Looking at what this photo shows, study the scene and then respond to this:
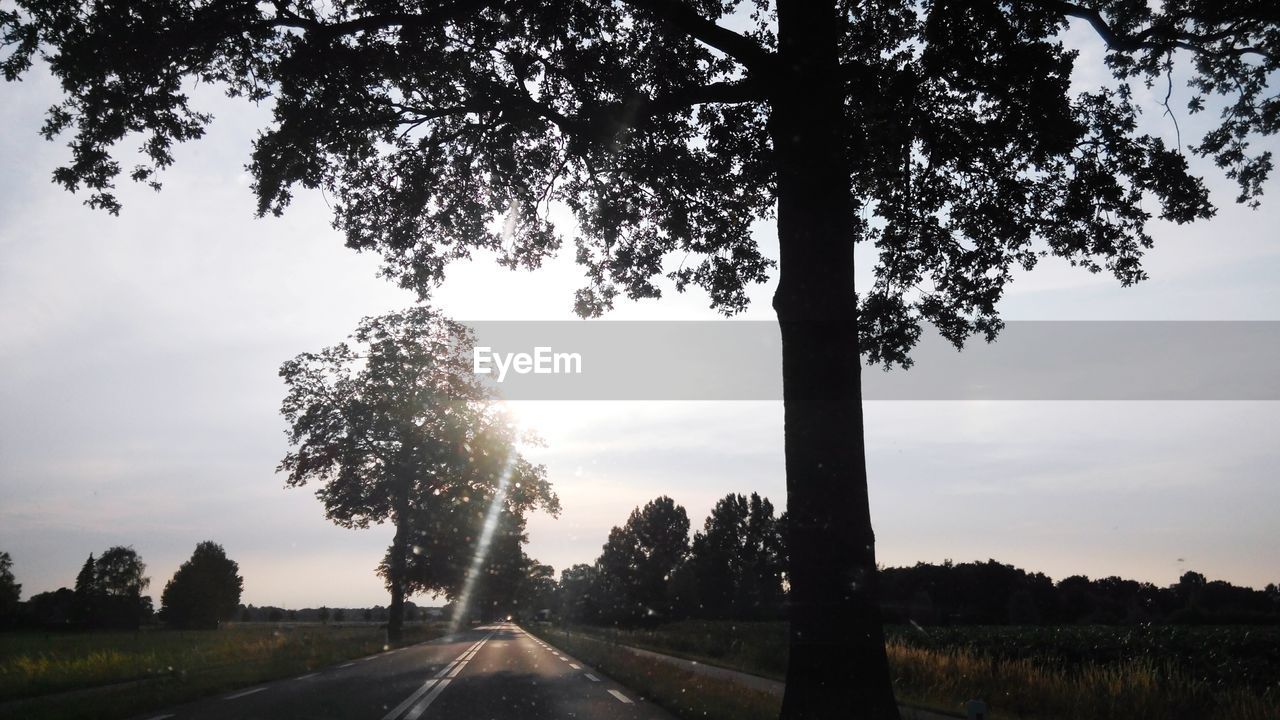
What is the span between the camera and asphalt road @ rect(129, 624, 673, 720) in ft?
32.6

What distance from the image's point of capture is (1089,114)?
33.5 ft

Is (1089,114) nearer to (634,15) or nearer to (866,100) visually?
(866,100)

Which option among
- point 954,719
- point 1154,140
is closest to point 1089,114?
point 1154,140

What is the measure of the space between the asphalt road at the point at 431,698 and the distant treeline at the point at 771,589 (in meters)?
49.6

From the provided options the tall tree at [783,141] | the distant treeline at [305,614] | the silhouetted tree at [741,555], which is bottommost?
the distant treeline at [305,614]

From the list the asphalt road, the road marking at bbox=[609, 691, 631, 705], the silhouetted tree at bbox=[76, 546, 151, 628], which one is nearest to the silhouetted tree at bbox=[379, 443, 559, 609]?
the asphalt road

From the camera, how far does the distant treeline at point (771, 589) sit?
6856cm

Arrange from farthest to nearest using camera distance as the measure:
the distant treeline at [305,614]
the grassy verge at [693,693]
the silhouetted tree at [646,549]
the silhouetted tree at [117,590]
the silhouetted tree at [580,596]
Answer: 1. the distant treeline at [305,614]
2. the silhouetted tree at [646,549]
3. the silhouetted tree at [580,596]
4. the silhouetted tree at [117,590]
5. the grassy verge at [693,693]

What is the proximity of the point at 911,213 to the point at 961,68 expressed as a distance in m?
2.49

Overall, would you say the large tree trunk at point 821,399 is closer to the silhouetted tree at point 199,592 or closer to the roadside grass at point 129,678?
the roadside grass at point 129,678

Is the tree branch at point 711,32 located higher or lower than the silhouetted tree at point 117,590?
higher

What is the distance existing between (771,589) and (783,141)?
369 feet

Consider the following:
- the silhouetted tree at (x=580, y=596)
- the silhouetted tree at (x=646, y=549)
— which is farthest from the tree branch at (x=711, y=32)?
the silhouetted tree at (x=646, y=549)

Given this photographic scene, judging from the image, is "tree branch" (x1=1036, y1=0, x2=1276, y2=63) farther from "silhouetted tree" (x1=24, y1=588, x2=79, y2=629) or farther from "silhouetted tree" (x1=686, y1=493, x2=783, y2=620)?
"silhouetted tree" (x1=686, y1=493, x2=783, y2=620)
